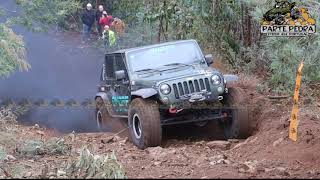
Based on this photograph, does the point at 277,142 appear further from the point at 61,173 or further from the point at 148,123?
the point at 61,173

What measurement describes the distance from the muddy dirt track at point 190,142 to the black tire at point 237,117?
0.20m

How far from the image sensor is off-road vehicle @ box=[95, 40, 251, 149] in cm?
834

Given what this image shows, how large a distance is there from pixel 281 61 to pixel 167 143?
3104mm

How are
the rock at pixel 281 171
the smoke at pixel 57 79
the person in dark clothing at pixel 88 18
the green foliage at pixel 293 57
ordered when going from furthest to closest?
the person in dark clothing at pixel 88 18 → the smoke at pixel 57 79 → the green foliage at pixel 293 57 → the rock at pixel 281 171

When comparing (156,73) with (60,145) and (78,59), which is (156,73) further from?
(78,59)

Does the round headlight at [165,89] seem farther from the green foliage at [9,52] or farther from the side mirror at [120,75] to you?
the green foliage at [9,52]

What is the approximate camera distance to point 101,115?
1128 centimetres

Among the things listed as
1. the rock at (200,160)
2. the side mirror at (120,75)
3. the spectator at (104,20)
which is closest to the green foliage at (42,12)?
the spectator at (104,20)

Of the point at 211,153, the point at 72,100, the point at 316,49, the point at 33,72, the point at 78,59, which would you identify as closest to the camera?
the point at 211,153

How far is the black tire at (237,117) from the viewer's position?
860 centimetres

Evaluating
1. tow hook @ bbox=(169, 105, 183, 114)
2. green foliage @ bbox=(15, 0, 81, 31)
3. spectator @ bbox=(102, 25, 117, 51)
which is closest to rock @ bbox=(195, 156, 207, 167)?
tow hook @ bbox=(169, 105, 183, 114)

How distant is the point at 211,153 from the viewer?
25.2 feet

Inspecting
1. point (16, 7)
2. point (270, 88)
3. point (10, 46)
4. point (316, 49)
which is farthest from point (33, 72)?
point (316, 49)

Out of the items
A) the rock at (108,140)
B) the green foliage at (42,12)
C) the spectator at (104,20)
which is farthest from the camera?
the spectator at (104,20)
